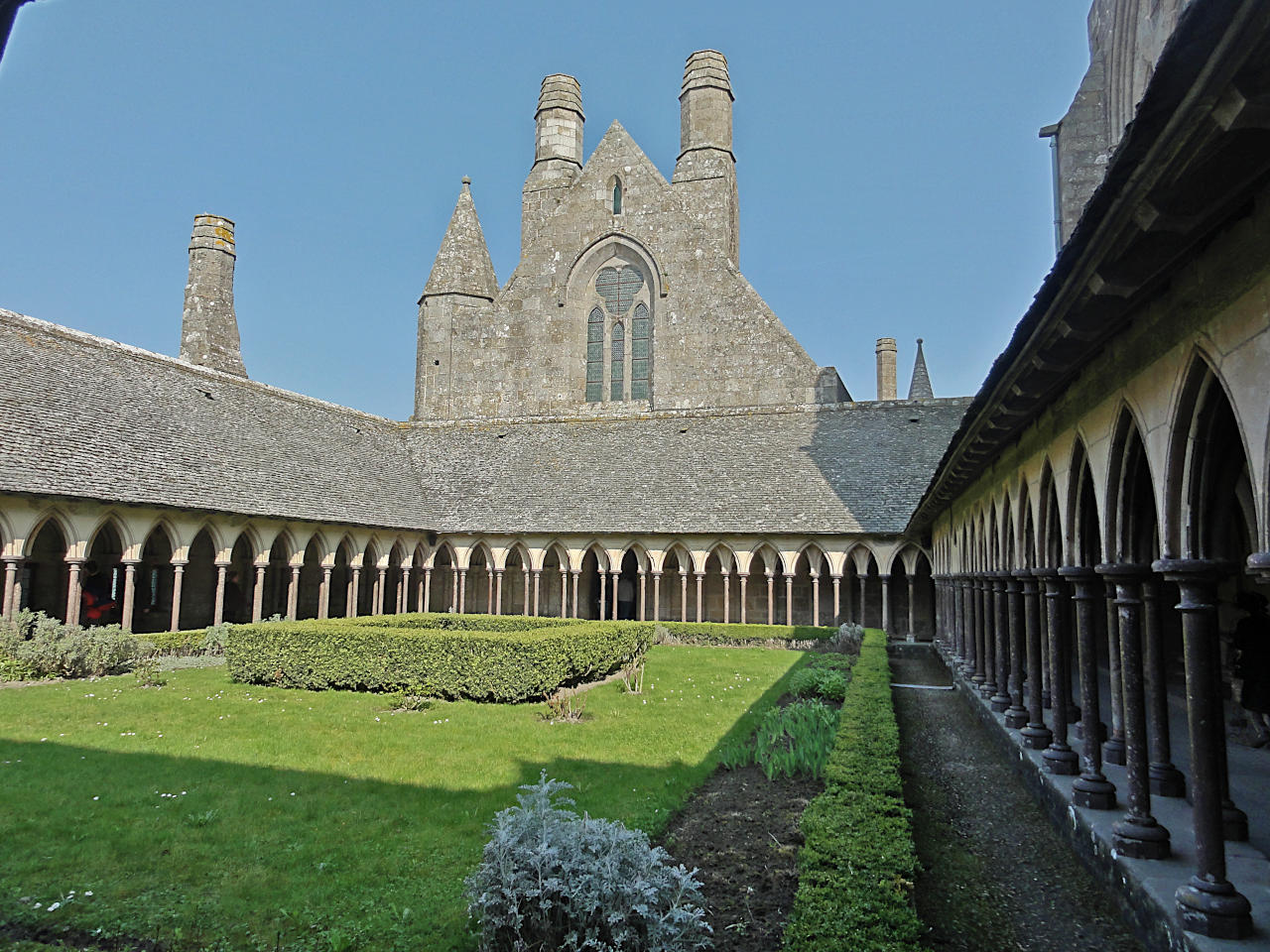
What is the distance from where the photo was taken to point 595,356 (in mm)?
32531

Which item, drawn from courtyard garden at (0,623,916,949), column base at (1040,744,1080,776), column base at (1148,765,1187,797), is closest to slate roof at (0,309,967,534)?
courtyard garden at (0,623,916,949)

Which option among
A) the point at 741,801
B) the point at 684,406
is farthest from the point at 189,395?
the point at 741,801

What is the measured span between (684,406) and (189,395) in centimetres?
1572

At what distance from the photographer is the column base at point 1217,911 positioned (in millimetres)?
3623

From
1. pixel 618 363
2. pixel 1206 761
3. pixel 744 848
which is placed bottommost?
pixel 744 848

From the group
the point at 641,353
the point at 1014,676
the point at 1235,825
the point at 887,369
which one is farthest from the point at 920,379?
the point at 1235,825

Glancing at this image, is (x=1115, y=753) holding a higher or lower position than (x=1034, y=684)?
lower

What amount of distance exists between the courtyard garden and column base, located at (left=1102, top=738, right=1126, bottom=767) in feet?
5.19

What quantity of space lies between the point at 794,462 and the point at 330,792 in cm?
1882

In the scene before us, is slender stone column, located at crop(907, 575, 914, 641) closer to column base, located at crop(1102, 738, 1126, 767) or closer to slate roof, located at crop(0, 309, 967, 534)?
slate roof, located at crop(0, 309, 967, 534)

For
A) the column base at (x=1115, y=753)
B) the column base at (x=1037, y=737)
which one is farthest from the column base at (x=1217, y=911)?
the column base at (x=1037, y=737)

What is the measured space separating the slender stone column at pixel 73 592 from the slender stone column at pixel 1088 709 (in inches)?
610

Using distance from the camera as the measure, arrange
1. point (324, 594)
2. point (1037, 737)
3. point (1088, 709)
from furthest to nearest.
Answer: point (324, 594) < point (1037, 737) < point (1088, 709)

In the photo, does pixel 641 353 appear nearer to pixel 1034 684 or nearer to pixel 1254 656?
pixel 1034 684
